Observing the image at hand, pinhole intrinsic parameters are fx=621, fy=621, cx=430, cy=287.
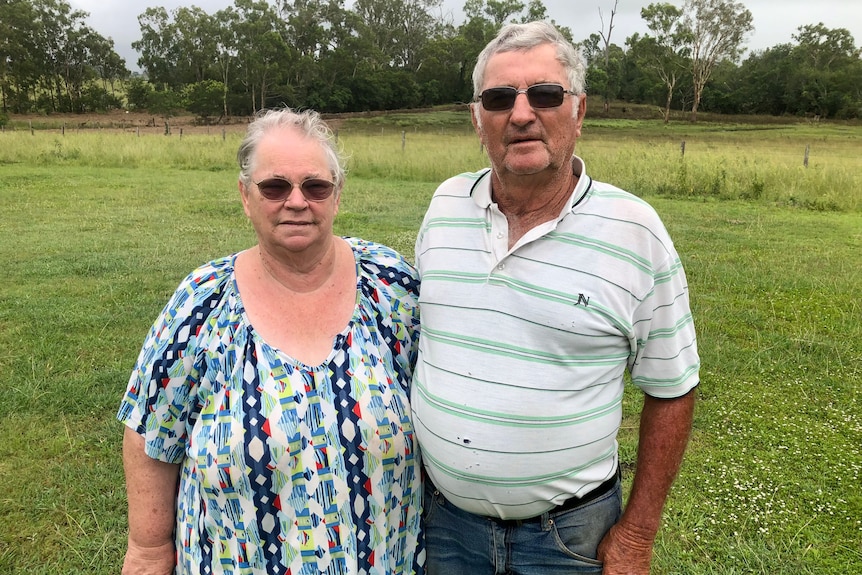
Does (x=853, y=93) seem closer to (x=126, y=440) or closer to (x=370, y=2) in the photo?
(x=370, y=2)

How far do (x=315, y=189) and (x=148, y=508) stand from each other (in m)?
1.03

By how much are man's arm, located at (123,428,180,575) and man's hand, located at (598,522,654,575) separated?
127 cm

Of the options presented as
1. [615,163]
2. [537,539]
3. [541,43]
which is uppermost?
[541,43]

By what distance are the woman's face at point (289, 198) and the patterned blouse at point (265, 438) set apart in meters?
0.21

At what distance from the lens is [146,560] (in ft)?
5.94

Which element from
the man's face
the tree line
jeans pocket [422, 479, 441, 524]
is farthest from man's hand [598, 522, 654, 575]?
the tree line

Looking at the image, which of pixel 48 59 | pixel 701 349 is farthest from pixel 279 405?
pixel 48 59

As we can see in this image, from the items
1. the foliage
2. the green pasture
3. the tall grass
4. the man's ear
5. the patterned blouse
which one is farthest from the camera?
the foliage

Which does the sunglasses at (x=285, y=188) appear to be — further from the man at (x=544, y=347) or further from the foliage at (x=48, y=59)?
the foliage at (x=48, y=59)

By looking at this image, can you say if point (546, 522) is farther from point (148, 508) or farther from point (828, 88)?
point (828, 88)

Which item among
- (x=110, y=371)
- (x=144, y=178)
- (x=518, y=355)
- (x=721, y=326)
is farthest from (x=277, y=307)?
(x=144, y=178)

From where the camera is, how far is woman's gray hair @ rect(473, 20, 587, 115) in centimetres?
178

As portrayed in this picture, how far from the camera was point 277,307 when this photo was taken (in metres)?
1.78

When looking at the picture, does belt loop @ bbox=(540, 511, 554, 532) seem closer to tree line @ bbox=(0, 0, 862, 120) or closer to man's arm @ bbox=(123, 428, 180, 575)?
man's arm @ bbox=(123, 428, 180, 575)
